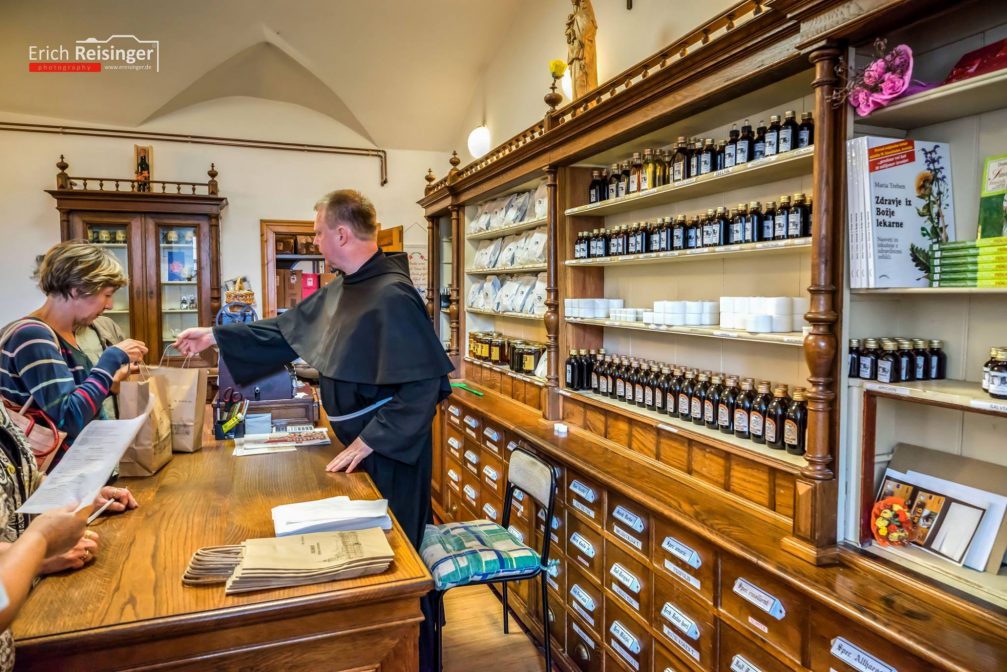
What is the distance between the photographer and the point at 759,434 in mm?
1961

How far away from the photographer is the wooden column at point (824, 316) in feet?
5.08

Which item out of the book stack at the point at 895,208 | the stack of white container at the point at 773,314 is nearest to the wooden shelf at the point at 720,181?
the book stack at the point at 895,208

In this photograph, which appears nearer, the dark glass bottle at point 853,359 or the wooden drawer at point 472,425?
the dark glass bottle at point 853,359

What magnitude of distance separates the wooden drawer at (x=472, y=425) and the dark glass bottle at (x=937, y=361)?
2383mm

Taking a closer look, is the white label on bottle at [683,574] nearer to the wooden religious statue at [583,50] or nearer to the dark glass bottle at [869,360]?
the dark glass bottle at [869,360]

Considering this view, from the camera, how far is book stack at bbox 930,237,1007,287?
133 centimetres

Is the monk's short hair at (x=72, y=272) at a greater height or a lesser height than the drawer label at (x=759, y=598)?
greater

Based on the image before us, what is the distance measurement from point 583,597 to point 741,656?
33.3 inches

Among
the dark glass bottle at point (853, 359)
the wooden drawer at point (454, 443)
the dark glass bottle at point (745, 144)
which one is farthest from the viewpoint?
the wooden drawer at point (454, 443)

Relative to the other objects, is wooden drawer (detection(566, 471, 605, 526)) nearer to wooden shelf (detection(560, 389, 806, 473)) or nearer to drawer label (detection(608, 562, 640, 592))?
drawer label (detection(608, 562, 640, 592))

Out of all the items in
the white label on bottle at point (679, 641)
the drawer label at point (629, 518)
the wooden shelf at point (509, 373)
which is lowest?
the white label on bottle at point (679, 641)

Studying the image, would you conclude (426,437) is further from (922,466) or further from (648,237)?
(922,466)

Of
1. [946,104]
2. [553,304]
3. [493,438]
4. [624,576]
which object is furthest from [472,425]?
[946,104]

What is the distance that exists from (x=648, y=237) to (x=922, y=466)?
1.28 meters
